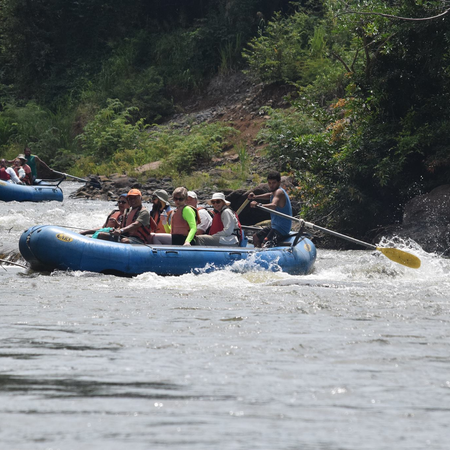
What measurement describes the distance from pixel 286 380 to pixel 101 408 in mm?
1148

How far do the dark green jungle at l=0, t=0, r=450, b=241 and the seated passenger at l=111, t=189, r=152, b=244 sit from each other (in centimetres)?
511

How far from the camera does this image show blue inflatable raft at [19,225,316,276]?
374 inches

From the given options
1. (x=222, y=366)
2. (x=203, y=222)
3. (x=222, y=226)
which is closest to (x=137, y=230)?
(x=203, y=222)

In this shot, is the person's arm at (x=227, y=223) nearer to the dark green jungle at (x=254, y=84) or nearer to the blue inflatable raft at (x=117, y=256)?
the blue inflatable raft at (x=117, y=256)

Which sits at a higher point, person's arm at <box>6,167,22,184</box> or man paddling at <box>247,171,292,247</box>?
man paddling at <box>247,171,292,247</box>

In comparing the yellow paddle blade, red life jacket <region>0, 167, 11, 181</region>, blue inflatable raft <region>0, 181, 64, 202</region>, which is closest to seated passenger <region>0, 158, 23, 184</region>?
red life jacket <region>0, 167, 11, 181</region>

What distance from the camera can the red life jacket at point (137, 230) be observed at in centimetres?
994

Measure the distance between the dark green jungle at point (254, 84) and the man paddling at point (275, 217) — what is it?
10.7ft

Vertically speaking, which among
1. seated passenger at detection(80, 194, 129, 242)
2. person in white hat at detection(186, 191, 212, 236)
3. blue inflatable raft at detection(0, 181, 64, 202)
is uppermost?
person in white hat at detection(186, 191, 212, 236)

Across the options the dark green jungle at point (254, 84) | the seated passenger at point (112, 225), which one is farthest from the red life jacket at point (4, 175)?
the seated passenger at point (112, 225)

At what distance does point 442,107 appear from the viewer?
1409 centimetres

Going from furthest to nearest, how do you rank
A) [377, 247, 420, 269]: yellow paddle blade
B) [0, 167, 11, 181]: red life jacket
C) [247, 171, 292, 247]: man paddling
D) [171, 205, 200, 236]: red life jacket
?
[0, 167, 11, 181]: red life jacket < [247, 171, 292, 247]: man paddling < [377, 247, 420, 269]: yellow paddle blade < [171, 205, 200, 236]: red life jacket

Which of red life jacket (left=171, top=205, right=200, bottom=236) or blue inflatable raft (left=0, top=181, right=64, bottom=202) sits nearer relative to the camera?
red life jacket (left=171, top=205, right=200, bottom=236)

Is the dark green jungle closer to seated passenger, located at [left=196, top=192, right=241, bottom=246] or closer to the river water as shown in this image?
seated passenger, located at [left=196, top=192, right=241, bottom=246]
